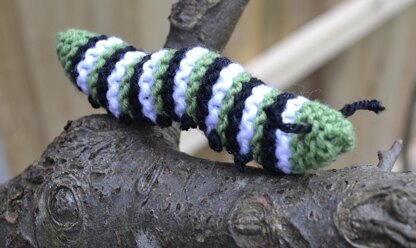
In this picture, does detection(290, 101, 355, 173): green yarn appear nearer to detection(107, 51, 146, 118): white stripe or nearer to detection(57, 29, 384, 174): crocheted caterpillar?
detection(57, 29, 384, 174): crocheted caterpillar

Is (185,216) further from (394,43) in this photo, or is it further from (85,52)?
(394,43)

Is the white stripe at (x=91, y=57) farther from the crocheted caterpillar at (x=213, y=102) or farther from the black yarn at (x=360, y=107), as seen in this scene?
the black yarn at (x=360, y=107)

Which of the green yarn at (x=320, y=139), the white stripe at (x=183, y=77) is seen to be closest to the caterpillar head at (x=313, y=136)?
the green yarn at (x=320, y=139)

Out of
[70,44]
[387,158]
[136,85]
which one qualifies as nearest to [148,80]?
[136,85]

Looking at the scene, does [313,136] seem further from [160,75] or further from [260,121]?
[160,75]

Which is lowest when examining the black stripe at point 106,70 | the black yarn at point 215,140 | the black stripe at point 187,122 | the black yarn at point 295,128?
the black yarn at point 295,128

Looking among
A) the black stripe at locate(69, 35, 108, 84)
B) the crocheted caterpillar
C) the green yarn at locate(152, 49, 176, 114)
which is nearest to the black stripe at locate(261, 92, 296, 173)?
the crocheted caterpillar

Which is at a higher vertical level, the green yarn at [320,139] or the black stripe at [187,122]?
the black stripe at [187,122]
